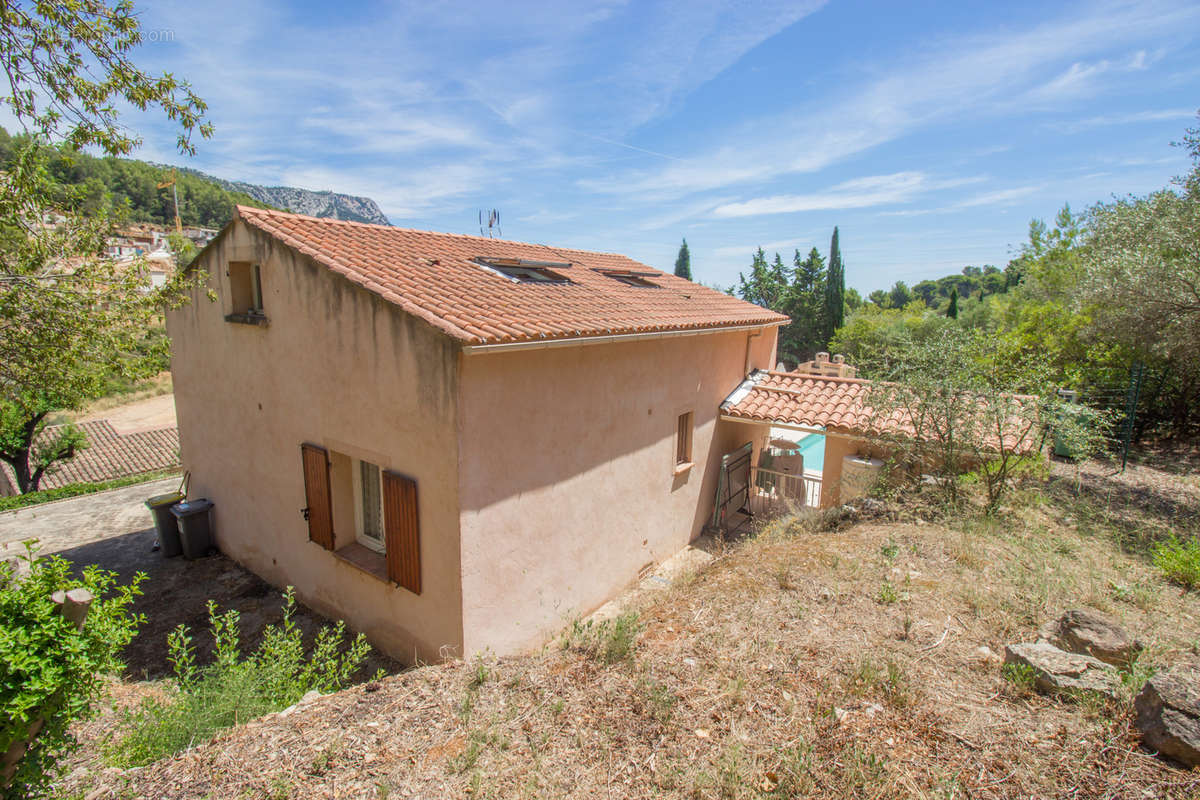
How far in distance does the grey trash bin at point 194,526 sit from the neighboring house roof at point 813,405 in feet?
31.6

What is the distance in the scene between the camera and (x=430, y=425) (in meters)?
5.86

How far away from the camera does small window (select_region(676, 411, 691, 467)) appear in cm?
1005

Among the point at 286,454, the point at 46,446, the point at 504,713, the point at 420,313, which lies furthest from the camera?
the point at 46,446

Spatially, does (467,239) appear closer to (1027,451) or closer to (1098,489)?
(1027,451)

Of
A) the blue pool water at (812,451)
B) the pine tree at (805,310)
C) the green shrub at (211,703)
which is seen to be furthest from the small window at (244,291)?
the pine tree at (805,310)

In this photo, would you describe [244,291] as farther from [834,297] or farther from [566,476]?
[834,297]

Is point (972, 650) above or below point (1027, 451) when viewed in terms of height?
below

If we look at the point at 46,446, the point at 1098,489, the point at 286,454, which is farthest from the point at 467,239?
the point at 46,446

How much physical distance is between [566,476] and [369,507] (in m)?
2.81

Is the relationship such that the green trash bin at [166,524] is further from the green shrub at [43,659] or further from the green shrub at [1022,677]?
the green shrub at [1022,677]

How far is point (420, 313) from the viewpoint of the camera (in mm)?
5512

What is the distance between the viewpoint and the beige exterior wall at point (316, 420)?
234 inches

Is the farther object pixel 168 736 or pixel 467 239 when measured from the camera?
pixel 467 239

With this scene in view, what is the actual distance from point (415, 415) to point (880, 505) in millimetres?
7093
